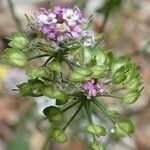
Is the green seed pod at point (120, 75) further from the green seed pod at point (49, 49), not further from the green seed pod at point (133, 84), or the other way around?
the green seed pod at point (49, 49)

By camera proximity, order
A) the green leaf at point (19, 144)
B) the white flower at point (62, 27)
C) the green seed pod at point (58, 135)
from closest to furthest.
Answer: the white flower at point (62, 27)
the green seed pod at point (58, 135)
the green leaf at point (19, 144)

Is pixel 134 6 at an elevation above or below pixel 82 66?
above

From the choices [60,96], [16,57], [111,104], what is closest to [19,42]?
[16,57]

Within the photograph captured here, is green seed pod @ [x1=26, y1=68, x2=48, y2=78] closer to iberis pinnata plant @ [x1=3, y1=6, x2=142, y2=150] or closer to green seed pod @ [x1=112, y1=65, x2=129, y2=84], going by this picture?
iberis pinnata plant @ [x1=3, y1=6, x2=142, y2=150]

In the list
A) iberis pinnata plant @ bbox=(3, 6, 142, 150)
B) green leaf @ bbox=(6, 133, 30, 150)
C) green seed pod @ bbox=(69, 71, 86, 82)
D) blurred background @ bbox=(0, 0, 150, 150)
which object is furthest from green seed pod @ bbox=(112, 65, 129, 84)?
green leaf @ bbox=(6, 133, 30, 150)

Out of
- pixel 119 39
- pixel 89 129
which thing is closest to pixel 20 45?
pixel 89 129

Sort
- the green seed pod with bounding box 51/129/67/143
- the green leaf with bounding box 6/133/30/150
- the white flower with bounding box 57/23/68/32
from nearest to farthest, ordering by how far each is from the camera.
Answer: the white flower with bounding box 57/23/68/32 < the green seed pod with bounding box 51/129/67/143 < the green leaf with bounding box 6/133/30/150

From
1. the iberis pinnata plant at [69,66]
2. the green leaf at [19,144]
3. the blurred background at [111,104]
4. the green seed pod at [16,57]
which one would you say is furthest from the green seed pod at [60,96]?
the green leaf at [19,144]

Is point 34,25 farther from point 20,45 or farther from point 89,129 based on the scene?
point 89,129
